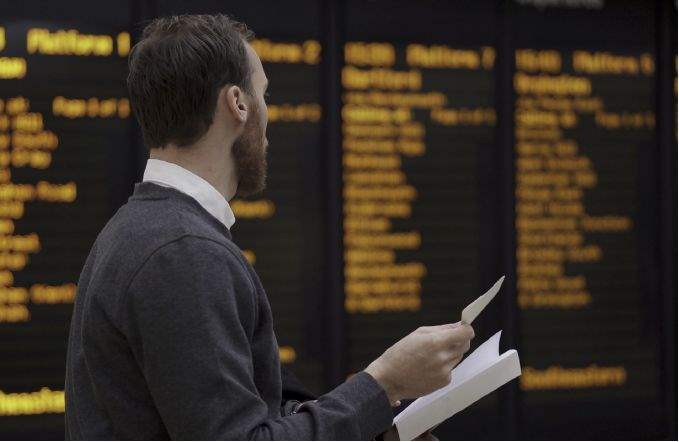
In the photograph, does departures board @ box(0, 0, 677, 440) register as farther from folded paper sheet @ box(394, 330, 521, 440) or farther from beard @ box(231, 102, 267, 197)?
folded paper sheet @ box(394, 330, 521, 440)

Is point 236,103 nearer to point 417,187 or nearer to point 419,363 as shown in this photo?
point 419,363

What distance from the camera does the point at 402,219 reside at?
4.03 metres

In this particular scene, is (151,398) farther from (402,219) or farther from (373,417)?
(402,219)

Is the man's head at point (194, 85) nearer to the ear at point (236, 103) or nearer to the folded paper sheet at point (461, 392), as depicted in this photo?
the ear at point (236, 103)

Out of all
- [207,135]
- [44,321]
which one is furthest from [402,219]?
[207,135]

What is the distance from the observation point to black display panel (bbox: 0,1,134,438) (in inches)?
140

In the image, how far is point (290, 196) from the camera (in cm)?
390

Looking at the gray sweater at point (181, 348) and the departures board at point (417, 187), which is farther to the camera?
the departures board at point (417, 187)

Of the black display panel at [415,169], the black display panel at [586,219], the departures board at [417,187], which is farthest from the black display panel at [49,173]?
the black display panel at [586,219]

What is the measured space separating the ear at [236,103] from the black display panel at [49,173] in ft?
7.91

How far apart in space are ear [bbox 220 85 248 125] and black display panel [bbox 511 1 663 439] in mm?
2967

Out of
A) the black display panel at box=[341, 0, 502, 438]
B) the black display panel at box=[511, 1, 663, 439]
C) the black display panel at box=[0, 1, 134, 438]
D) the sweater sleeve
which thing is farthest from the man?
the black display panel at box=[511, 1, 663, 439]

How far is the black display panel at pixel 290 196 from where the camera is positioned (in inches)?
152

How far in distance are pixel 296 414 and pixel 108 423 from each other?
286 mm
